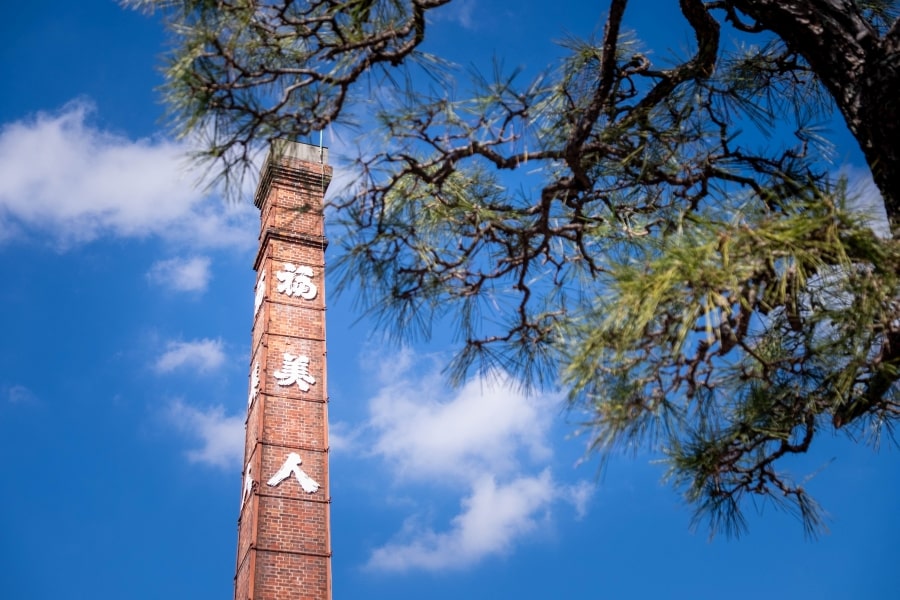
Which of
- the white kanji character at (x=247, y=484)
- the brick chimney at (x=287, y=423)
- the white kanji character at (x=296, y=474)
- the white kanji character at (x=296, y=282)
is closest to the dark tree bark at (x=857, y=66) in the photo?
the brick chimney at (x=287, y=423)

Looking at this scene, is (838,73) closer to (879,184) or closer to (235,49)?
(879,184)

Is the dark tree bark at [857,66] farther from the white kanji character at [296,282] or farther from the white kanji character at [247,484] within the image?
the white kanji character at [296,282]

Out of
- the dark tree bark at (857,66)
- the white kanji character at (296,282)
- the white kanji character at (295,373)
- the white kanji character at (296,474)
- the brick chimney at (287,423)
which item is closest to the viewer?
the dark tree bark at (857,66)

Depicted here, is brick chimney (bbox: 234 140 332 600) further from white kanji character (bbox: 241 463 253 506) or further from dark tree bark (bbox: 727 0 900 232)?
dark tree bark (bbox: 727 0 900 232)

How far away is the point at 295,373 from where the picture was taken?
5418 millimetres

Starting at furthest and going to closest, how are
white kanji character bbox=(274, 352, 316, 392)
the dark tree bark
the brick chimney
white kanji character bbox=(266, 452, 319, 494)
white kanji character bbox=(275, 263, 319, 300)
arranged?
white kanji character bbox=(275, 263, 319, 300) → white kanji character bbox=(274, 352, 316, 392) → white kanji character bbox=(266, 452, 319, 494) → the brick chimney → the dark tree bark

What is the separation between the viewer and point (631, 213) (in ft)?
6.46

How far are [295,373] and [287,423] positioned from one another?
0.35m

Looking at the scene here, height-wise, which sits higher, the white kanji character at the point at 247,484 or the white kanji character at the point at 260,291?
the white kanji character at the point at 260,291

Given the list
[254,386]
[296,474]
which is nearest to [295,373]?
[254,386]

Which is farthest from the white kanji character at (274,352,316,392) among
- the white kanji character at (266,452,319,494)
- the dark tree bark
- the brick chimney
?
the dark tree bark

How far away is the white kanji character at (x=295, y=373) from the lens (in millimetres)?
5355

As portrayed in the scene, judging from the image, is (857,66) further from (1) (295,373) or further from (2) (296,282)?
(2) (296,282)

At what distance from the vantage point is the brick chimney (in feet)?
15.8
